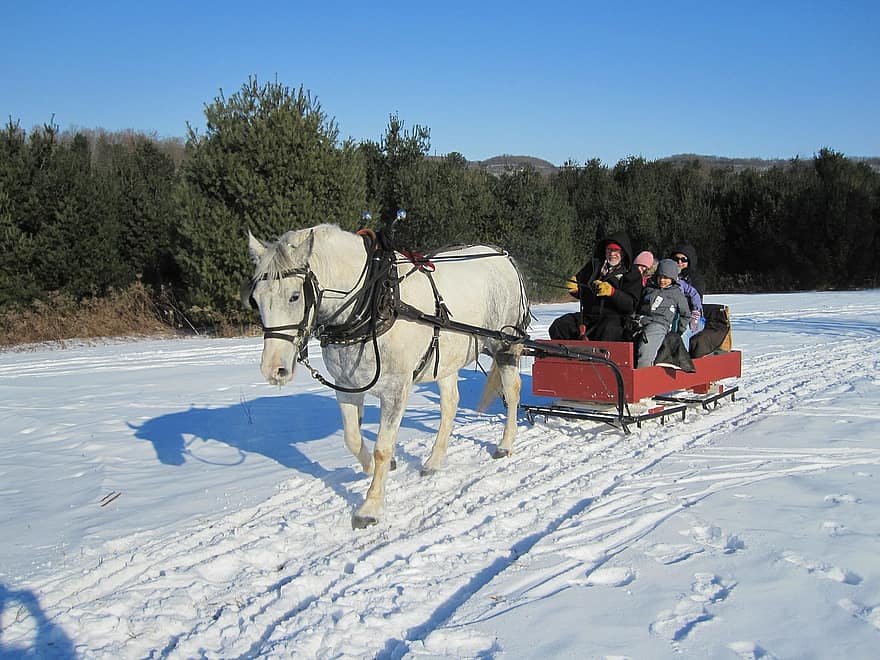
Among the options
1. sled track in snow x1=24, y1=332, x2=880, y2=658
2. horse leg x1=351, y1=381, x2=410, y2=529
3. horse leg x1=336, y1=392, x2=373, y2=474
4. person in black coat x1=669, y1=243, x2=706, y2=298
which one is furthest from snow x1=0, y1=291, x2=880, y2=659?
person in black coat x1=669, y1=243, x2=706, y2=298

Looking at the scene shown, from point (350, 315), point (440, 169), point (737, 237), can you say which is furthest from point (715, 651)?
point (737, 237)

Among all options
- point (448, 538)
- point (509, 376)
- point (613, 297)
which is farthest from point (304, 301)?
point (613, 297)

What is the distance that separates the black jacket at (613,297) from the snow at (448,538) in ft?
3.48

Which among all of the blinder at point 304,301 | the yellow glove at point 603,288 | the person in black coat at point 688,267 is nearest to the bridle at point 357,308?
the blinder at point 304,301

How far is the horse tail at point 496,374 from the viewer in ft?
23.7

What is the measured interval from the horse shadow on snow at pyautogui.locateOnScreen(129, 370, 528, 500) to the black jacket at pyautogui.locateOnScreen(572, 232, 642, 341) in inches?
65.3

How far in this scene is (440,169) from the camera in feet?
89.2

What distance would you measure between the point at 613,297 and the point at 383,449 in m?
3.83

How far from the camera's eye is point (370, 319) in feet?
16.2

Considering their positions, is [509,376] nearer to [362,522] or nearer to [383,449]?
[383,449]

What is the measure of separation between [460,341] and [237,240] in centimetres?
1335

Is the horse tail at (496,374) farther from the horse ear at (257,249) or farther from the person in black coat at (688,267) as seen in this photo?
the person in black coat at (688,267)

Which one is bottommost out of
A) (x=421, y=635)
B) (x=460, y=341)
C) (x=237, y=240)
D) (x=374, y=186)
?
(x=421, y=635)

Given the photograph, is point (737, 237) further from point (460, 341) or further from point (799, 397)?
point (460, 341)
